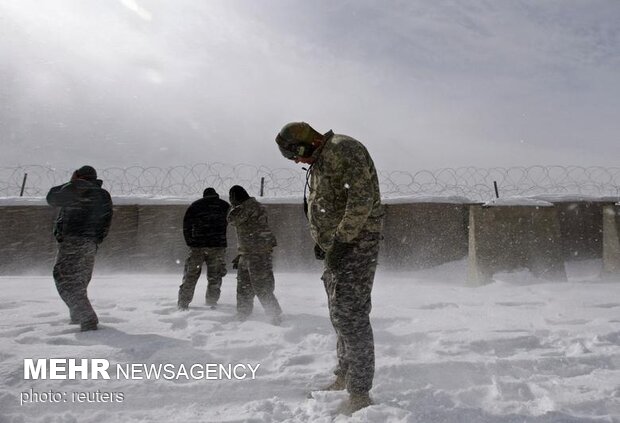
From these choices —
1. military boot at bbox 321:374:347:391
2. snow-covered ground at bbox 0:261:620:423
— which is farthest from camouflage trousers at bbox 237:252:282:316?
military boot at bbox 321:374:347:391

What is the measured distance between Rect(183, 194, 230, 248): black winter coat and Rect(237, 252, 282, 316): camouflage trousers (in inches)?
26.0

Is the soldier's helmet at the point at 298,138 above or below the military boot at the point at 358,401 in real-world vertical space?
above

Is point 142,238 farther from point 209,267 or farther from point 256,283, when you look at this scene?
point 256,283

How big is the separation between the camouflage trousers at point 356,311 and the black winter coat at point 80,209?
2.76m

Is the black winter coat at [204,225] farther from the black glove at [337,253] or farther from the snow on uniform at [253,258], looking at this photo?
the black glove at [337,253]

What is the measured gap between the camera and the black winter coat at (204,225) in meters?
4.99

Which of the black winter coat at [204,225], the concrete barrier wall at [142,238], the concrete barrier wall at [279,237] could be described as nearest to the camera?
the black winter coat at [204,225]

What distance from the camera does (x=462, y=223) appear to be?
24.5 ft

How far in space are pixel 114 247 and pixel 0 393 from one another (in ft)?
20.2

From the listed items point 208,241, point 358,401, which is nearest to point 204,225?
point 208,241

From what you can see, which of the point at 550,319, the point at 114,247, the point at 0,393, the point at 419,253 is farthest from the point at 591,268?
the point at 114,247

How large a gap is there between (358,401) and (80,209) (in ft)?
10.3

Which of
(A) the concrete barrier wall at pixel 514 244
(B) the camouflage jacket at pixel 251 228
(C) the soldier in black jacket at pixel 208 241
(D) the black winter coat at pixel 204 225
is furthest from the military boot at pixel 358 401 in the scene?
(A) the concrete barrier wall at pixel 514 244

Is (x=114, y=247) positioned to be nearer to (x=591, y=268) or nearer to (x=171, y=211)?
(x=171, y=211)
